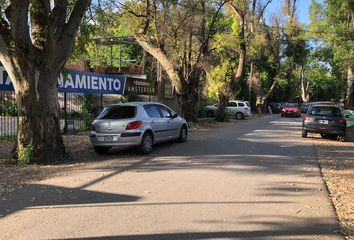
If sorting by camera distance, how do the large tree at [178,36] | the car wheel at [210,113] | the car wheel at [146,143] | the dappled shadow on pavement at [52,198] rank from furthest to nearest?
the car wheel at [210,113]
the large tree at [178,36]
the car wheel at [146,143]
the dappled shadow on pavement at [52,198]

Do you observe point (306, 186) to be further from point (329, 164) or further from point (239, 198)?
point (329, 164)

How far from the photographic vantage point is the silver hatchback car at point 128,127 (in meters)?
13.4

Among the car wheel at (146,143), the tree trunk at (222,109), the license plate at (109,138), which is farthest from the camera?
the tree trunk at (222,109)

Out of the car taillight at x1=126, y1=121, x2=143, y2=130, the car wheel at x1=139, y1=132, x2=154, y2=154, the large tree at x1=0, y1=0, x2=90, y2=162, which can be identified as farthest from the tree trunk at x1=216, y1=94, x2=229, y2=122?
the large tree at x1=0, y1=0, x2=90, y2=162

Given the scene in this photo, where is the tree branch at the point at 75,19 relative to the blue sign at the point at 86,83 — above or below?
above

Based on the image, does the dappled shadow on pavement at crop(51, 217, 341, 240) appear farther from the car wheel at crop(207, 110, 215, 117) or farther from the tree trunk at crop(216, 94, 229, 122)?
the car wheel at crop(207, 110, 215, 117)

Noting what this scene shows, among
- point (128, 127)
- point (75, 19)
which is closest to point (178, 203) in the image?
point (128, 127)

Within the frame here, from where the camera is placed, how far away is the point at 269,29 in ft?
188

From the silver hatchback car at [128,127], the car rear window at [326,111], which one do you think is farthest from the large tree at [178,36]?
the silver hatchback car at [128,127]

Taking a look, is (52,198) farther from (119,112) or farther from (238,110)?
(238,110)

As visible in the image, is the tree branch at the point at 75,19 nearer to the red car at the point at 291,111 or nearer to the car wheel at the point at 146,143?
the car wheel at the point at 146,143

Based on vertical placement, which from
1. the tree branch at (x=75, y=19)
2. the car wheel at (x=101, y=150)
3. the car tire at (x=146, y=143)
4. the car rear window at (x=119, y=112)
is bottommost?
the car wheel at (x=101, y=150)

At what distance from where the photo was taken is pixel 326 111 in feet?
67.1

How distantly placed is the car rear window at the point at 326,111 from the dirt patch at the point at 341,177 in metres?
2.67
